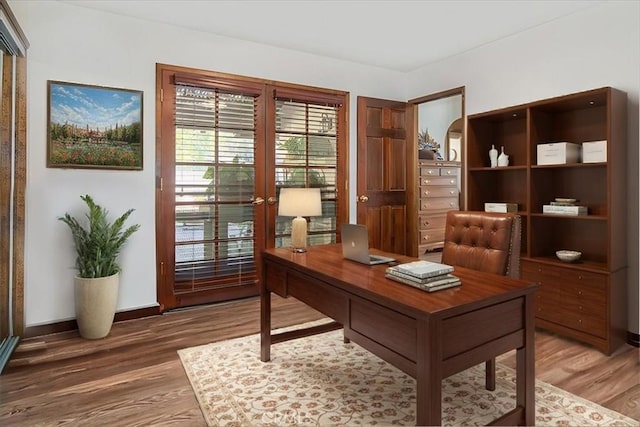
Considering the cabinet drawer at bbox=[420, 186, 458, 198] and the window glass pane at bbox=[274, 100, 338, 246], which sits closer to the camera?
the window glass pane at bbox=[274, 100, 338, 246]

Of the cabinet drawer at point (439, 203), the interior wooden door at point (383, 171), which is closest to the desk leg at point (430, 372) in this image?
the interior wooden door at point (383, 171)

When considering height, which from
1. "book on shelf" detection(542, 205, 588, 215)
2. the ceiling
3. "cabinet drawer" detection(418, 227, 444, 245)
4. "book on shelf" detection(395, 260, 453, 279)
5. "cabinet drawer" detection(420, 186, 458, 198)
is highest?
the ceiling

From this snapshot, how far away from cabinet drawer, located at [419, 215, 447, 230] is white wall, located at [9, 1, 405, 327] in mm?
3343

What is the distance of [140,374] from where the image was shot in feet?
7.91

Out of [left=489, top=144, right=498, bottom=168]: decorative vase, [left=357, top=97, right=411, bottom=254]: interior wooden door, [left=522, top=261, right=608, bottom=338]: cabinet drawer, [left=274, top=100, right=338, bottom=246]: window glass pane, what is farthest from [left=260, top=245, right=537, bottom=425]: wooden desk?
[left=357, top=97, right=411, bottom=254]: interior wooden door

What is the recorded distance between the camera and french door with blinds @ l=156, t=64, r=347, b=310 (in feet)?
11.7

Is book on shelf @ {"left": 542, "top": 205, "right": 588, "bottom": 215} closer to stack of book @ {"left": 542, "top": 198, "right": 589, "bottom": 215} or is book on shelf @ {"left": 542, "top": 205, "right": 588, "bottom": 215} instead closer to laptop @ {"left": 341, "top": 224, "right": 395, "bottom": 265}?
stack of book @ {"left": 542, "top": 198, "right": 589, "bottom": 215}

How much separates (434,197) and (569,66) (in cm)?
280

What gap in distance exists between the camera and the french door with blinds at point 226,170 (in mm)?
3576

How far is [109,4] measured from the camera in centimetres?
313

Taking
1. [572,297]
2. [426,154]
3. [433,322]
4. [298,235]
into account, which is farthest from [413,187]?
[433,322]

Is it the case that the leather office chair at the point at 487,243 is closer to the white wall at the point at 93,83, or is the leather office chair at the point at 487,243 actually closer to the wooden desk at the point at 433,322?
the wooden desk at the point at 433,322

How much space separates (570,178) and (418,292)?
248 cm

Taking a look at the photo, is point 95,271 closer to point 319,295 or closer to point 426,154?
point 319,295
